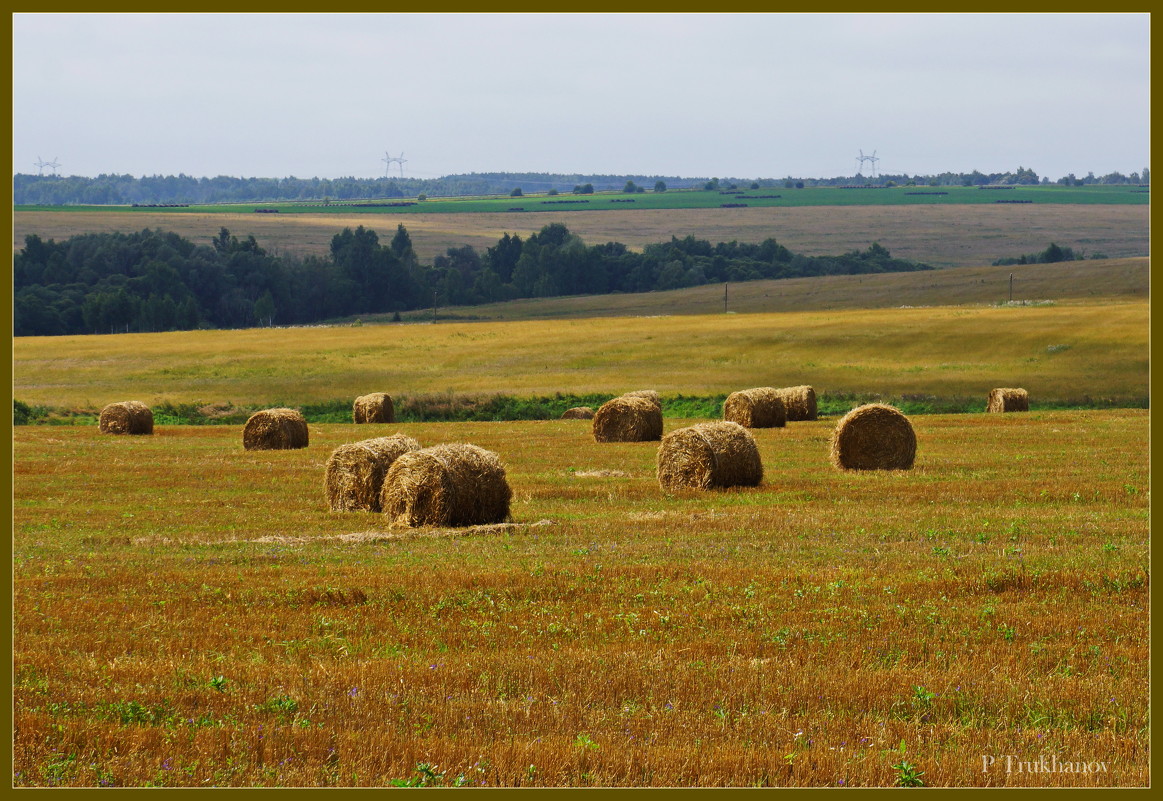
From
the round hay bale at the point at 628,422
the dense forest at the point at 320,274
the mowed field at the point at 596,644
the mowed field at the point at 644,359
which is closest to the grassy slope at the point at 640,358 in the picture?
the mowed field at the point at 644,359

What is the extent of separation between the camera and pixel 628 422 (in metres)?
39.2

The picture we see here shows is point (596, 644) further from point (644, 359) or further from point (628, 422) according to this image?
point (644, 359)

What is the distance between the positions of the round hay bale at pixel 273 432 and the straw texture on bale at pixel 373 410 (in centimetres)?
Answer: 1304

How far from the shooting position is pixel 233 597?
569 inches

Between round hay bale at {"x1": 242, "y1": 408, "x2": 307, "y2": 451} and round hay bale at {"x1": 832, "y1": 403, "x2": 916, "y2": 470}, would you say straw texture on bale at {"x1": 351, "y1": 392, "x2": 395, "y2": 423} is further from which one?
round hay bale at {"x1": 832, "y1": 403, "x2": 916, "y2": 470}

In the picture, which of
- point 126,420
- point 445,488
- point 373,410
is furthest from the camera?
point 373,410

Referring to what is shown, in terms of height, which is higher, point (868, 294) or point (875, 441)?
point (868, 294)

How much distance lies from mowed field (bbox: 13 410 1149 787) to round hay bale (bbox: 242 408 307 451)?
14.3 metres

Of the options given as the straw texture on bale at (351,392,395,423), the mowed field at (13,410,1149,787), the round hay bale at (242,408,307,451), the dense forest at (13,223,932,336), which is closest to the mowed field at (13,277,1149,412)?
the straw texture on bale at (351,392,395,423)

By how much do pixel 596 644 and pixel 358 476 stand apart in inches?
473

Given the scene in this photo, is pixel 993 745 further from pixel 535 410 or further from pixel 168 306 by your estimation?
pixel 168 306

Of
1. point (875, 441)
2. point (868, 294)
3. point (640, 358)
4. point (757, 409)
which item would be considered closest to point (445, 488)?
point (875, 441)

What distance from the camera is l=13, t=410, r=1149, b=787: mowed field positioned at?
8.81 meters

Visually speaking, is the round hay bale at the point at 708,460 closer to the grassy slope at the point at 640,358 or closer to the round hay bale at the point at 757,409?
the round hay bale at the point at 757,409
